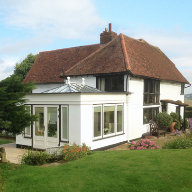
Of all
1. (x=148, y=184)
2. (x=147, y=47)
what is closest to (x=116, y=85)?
(x=147, y=47)

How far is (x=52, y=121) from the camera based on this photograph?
1261cm

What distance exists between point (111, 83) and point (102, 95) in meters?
3.98

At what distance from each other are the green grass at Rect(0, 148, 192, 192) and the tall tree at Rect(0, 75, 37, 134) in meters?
1.49

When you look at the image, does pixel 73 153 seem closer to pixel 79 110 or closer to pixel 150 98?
pixel 79 110

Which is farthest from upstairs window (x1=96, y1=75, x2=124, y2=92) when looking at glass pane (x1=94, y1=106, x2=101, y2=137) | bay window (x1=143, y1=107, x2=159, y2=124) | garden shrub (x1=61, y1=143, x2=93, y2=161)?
garden shrub (x1=61, y1=143, x2=93, y2=161)

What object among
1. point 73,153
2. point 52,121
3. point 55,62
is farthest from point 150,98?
point 55,62

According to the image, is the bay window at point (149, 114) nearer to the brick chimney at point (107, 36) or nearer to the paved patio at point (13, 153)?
the brick chimney at point (107, 36)

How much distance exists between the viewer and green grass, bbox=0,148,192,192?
6.05m

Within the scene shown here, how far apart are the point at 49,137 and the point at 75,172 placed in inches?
218

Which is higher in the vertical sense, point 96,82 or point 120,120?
point 96,82

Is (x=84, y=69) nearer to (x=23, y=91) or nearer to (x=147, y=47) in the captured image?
(x=147, y=47)

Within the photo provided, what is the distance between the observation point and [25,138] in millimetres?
13633

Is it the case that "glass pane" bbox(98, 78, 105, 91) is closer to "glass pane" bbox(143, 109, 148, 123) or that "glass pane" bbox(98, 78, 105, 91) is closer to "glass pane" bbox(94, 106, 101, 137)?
"glass pane" bbox(143, 109, 148, 123)

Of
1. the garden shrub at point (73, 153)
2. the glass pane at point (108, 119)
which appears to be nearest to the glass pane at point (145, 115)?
the glass pane at point (108, 119)
